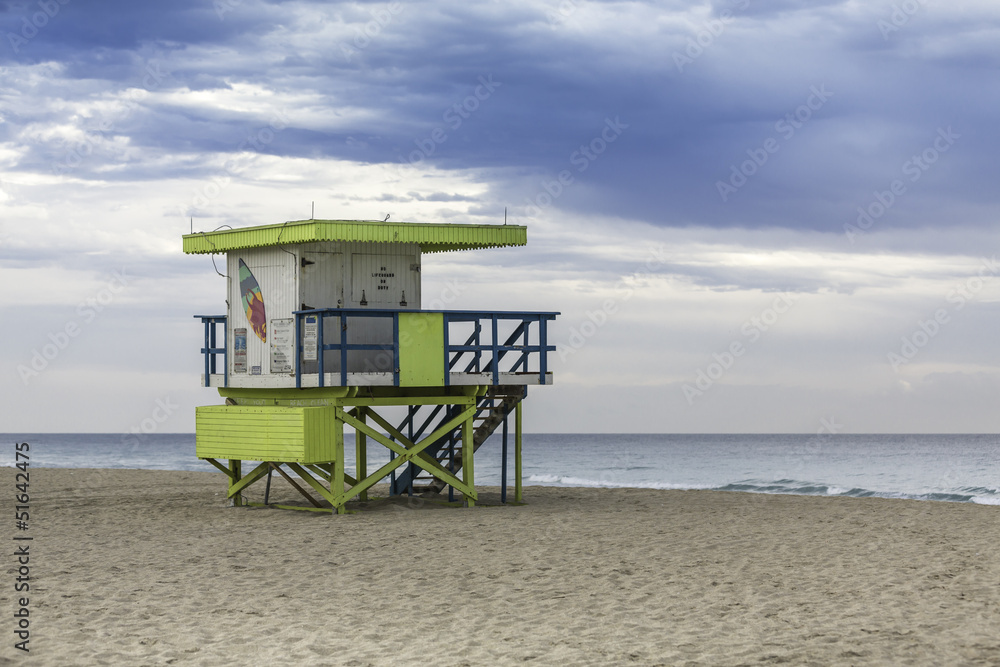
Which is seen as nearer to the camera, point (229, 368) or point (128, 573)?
point (128, 573)

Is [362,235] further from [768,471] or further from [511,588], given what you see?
[768,471]

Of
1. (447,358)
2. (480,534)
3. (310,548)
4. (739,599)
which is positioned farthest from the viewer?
(447,358)

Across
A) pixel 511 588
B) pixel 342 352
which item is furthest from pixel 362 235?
pixel 511 588

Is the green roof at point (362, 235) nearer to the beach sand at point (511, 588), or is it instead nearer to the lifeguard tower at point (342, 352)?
the lifeguard tower at point (342, 352)

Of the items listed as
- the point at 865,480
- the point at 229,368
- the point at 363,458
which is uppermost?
the point at 229,368

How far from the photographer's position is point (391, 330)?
17.3 m

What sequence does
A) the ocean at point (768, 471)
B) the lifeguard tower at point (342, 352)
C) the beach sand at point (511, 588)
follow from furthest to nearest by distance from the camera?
the ocean at point (768, 471) < the lifeguard tower at point (342, 352) < the beach sand at point (511, 588)

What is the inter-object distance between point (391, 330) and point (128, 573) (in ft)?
22.2

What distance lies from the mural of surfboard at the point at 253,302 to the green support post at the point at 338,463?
2.02 metres

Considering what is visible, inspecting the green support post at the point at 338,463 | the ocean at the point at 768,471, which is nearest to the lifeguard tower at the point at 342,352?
the green support post at the point at 338,463

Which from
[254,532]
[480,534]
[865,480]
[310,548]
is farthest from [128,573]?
[865,480]

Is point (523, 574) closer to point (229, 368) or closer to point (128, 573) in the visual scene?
point (128, 573)

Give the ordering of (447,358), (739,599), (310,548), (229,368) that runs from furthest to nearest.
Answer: (229,368) < (447,358) < (310,548) < (739,599)

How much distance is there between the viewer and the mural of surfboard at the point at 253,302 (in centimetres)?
1727
